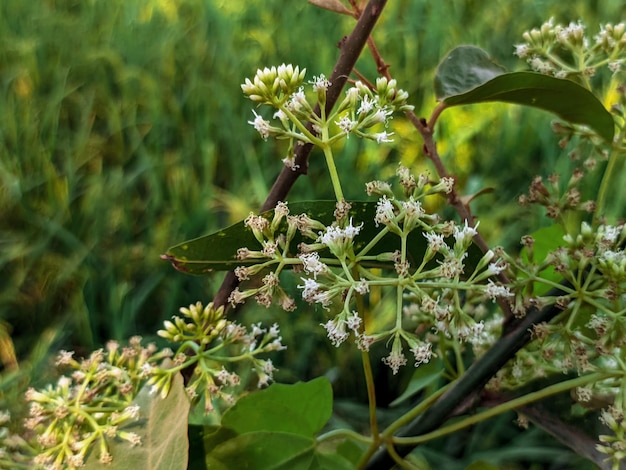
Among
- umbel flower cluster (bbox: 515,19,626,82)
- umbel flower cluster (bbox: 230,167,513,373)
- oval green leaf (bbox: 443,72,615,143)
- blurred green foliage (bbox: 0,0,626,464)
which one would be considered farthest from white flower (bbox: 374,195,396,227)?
blurred green foliage (bbox: 0,0,626,464)

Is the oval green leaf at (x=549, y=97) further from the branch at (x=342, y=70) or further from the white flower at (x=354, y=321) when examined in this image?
the white flower at (x=354, y=321)

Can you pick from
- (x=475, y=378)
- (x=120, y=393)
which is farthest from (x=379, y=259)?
(x=120, y=393)

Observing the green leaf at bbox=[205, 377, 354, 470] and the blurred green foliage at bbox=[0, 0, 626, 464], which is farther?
the blurred green foliage at bbox=[0, 0, 626, 464]

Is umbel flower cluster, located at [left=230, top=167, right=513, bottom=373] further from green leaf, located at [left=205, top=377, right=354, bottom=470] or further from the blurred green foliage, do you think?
the blurred green foliage

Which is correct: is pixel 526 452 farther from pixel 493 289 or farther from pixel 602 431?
pixel 493 289

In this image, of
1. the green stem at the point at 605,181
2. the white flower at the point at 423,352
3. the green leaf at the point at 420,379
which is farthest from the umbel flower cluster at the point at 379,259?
the green leaf at the point at 420,379

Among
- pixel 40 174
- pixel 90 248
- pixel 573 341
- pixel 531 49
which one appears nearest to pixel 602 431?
pixel 573 341
